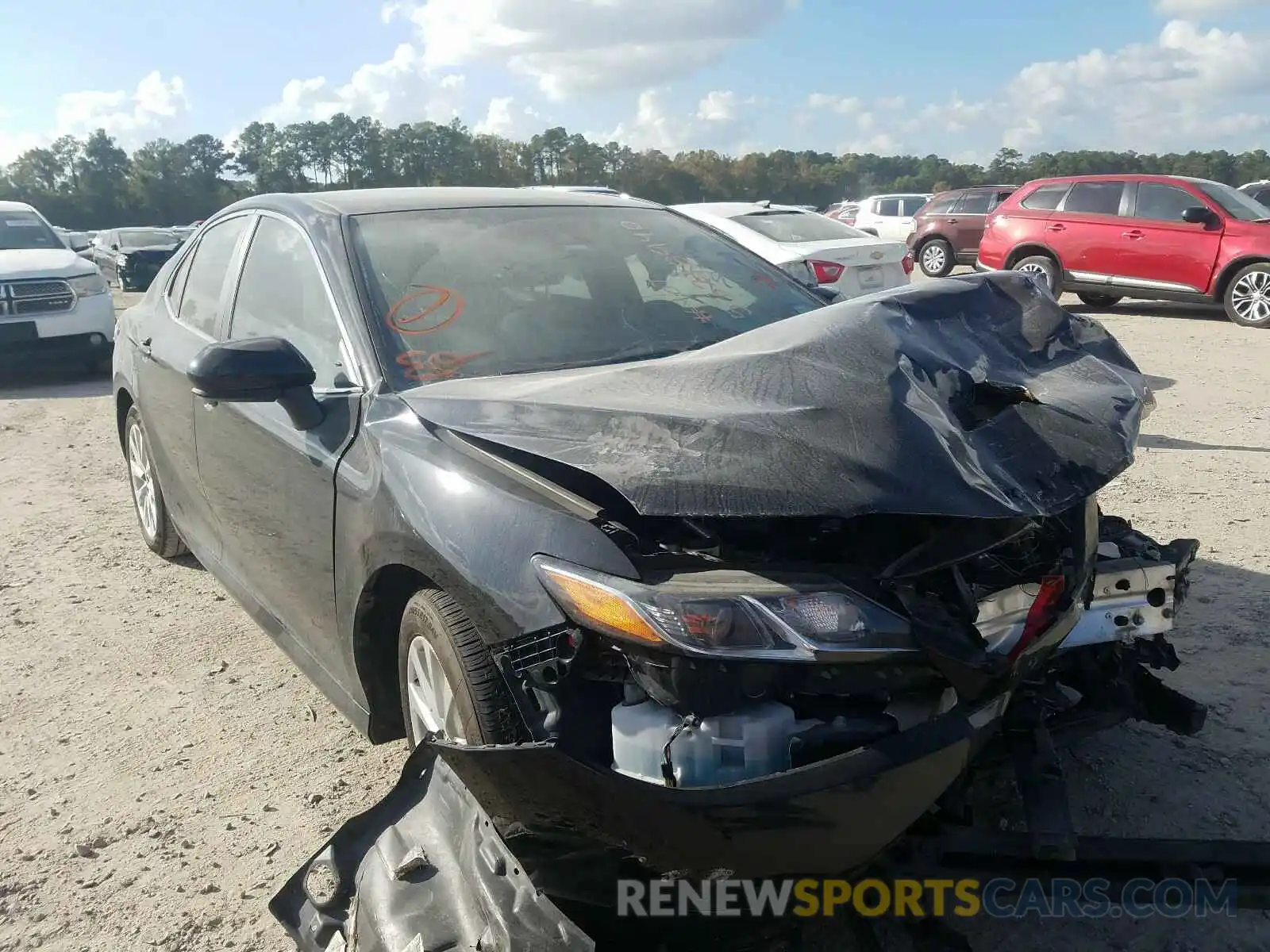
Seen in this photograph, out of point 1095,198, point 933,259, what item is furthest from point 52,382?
point 933,259

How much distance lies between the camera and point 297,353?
8.90 ft

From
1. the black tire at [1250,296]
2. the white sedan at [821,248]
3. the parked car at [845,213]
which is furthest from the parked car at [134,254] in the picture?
the black tire at [1250,296]

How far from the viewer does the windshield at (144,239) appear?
26172mm

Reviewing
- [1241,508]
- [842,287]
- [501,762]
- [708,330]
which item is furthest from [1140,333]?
[501,762]

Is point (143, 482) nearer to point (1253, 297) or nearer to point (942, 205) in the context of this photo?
point (1253, 297)

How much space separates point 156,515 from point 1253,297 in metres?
11.7

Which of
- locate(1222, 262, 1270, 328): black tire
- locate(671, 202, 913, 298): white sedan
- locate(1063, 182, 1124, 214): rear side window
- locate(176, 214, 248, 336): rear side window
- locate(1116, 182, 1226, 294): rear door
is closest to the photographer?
locate(176, 214, 248, 336): rear side window

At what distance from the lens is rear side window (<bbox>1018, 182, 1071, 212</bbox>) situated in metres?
13.2

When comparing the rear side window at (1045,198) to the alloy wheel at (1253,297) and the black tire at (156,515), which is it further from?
the black tire at (156,515)

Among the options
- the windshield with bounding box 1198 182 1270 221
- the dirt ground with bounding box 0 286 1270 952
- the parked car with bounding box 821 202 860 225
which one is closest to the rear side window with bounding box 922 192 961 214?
the windshield with bounding box 1198 182 1270 221

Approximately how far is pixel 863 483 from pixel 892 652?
0.31m

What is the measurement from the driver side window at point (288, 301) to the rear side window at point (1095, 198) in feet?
39.1
